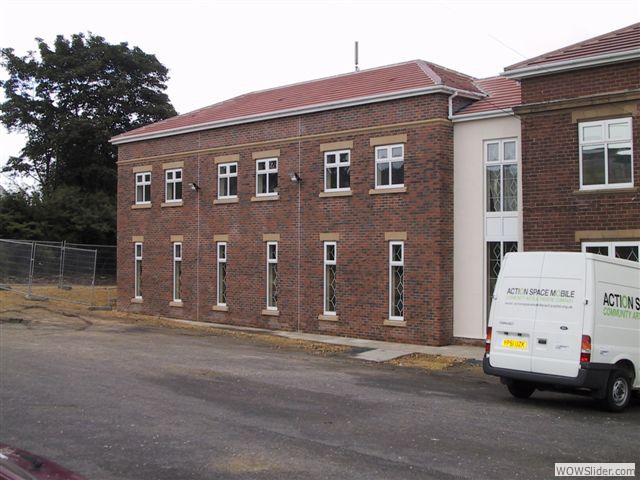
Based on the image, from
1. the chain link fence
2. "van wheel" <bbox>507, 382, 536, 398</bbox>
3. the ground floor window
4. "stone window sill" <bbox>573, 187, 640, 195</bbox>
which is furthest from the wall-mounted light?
"van wheel" <bbox>507, 382, 536, 398</bbox>

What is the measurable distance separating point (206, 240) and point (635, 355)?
1754 centimetres

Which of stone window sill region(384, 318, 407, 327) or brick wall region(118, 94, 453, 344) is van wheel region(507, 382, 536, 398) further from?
stone window sill region(384, 318, 407, 327)

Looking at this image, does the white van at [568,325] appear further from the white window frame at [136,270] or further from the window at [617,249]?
the white window frame at [136,270]

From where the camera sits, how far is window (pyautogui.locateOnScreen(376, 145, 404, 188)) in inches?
779

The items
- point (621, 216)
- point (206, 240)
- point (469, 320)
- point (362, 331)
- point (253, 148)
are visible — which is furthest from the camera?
point (206, 240)

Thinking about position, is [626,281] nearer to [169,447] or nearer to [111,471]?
[169,447]

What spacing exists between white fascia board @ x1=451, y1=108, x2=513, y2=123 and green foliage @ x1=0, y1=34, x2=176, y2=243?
32.2 m

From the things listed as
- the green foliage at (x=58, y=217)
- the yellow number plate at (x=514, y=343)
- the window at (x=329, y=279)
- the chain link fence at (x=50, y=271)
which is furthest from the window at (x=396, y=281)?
the green foliage at (x=58, y=217)

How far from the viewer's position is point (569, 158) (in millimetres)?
16109

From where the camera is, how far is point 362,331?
20.3m

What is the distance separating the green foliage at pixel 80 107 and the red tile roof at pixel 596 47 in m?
35.0

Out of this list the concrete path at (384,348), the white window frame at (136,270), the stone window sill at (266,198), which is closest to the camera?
the concrete path at (384,348)

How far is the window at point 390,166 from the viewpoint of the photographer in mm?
19781

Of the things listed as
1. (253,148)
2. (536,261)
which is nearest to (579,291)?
(536,261)
